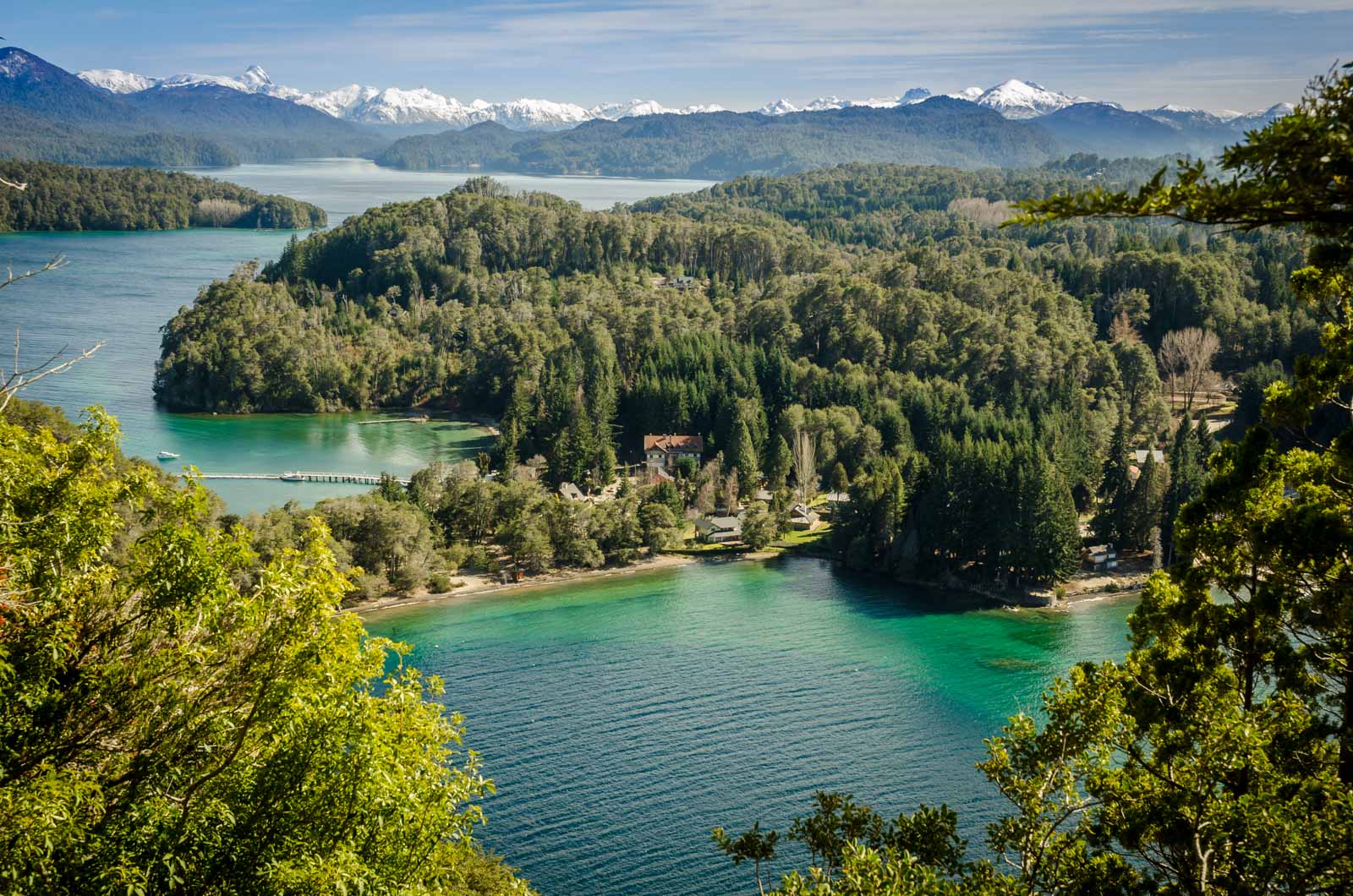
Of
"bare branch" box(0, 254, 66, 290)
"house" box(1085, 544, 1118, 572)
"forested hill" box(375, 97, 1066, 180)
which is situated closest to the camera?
"bare branch" box(0, 254, 66, 290)

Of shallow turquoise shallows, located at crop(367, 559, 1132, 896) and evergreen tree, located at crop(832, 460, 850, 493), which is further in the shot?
evergreen tree, located at crop(832, 460, 850, 493)

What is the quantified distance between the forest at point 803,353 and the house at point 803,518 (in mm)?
772

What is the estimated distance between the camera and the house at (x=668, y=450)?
38.3 meters

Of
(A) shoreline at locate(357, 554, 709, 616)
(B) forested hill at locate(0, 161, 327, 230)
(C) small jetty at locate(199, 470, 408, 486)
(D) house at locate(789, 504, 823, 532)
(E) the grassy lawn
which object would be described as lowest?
(A) shoreline at locate(357, 554, 709, 616)

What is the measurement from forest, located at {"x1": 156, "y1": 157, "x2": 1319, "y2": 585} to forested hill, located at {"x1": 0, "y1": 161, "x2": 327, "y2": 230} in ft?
122

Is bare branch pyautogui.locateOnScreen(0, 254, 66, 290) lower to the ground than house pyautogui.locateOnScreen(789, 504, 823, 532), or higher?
higher

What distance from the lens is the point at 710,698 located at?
66.3 feet

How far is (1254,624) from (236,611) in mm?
5160

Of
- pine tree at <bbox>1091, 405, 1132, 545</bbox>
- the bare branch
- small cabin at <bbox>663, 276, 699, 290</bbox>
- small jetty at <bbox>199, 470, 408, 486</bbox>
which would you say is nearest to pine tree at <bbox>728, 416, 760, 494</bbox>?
pine tree at <bbox>1091, 405, 1132, 545</bbox>

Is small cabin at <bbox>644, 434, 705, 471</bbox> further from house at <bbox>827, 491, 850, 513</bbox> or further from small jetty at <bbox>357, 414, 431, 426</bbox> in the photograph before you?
small jetty at <bbox>357, 414, 431, 426</bbox>

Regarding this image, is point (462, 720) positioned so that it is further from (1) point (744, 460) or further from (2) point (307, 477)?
(2) point (307, 477)

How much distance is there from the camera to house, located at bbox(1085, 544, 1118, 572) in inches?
1153

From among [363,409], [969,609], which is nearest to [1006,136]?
[363,409]

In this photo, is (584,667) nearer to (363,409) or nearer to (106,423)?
(106,423)
